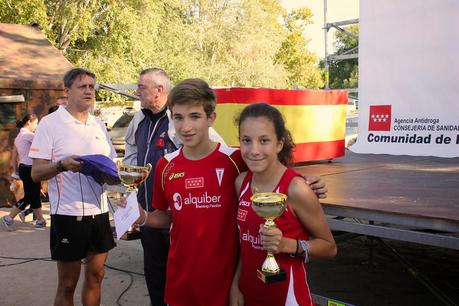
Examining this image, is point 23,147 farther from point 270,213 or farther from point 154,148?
point 270,213

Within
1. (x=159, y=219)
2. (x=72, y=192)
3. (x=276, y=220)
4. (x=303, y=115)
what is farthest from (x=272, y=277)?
(x=303, y=115)

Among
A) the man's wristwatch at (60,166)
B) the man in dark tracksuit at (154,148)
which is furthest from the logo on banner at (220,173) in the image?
the man's wristwatch at (60,166)

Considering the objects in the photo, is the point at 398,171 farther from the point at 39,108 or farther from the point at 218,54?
the point at 218,54

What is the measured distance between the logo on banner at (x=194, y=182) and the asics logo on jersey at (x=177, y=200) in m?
0.06

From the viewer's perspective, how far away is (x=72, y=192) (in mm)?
3496

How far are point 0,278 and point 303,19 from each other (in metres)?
40.9

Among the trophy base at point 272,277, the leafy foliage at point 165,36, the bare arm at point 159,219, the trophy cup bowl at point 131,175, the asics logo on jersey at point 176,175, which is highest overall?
the leafy foliage at point 165,36

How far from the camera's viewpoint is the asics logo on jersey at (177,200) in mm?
2363

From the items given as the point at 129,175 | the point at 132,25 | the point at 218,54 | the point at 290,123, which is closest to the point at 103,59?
the point at 132,25

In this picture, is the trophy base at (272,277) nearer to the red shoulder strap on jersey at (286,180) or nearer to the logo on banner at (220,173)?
the red shoulder strap on jersey at (286,180)

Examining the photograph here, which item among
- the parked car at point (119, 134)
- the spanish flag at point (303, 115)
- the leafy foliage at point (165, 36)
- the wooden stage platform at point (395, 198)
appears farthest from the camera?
the leafy foliage at point (165, 36)

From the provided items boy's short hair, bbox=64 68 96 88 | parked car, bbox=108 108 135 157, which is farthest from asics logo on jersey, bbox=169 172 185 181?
parked car, bbox=108 108 135 157

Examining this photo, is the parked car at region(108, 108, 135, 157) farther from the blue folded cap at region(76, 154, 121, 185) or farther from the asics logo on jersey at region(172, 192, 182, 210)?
the asics logo on jersey at region(172, 192, 182, 210)

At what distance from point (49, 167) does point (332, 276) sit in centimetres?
356
